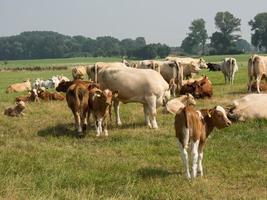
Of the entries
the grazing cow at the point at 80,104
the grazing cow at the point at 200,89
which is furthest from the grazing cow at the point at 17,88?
the grazing cow at the point at 80,104

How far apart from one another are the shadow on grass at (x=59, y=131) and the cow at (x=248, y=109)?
15.5ft

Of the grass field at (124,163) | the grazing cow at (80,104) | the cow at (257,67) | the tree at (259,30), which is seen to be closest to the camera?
the grass field at (124,163)

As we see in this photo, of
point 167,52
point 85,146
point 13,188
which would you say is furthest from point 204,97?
point 167,52

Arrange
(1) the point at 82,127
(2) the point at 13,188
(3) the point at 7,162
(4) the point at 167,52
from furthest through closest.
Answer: (4) the point at 167,52 → (1) the point at 82,127 → (3) the point at 7,162 → (2) the point at 13,188

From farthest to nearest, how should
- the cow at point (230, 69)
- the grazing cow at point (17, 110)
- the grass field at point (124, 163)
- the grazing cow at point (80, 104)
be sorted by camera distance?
the cow at point (230, 69), the grazing cow at point (17, 110), the grazing cow at point (80, 104), the grass field at point (124, 163)

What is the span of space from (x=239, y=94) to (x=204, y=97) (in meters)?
2.05

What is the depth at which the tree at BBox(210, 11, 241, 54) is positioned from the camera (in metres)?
135

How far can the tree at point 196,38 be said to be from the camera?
506ft

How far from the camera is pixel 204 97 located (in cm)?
2208

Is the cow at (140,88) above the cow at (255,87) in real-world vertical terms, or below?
above

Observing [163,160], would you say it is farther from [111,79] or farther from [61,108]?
[61,108]

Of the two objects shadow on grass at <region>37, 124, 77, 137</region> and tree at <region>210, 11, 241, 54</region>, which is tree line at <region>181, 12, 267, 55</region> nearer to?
tree at <region>210, 11, 241, 54</region>

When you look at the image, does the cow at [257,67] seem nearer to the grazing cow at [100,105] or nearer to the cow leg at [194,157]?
the grazing cow at [100,105]

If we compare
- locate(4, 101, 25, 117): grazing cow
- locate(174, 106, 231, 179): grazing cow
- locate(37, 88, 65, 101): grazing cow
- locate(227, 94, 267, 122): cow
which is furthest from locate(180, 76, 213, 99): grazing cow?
locate(174, 106, 231, 179): grazing cow
